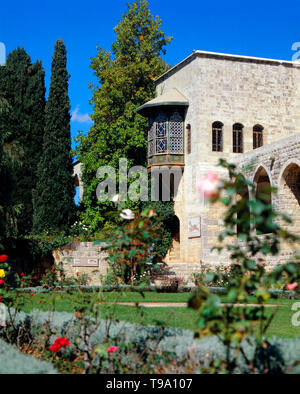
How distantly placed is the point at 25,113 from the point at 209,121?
1184 centimetres

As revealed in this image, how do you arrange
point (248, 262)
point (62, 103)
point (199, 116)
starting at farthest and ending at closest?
point (62, 103)
point (199, 116)
point (248, 262)

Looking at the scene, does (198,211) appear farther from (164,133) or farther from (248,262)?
(248,262)

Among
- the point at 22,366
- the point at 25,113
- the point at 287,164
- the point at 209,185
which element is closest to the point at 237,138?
the point at 287,164

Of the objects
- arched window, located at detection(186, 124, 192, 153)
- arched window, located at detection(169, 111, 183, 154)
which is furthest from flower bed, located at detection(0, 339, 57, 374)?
arched window, located at detection(169, 111, 183, 154)

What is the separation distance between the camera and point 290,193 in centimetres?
1823

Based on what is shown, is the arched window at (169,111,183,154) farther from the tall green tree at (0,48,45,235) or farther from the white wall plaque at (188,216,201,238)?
the tall green tree at (0,48,45,235)

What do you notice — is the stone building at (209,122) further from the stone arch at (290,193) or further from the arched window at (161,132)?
the stone arch at (290,193)

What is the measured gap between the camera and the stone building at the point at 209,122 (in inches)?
884

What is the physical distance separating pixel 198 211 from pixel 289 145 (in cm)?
615

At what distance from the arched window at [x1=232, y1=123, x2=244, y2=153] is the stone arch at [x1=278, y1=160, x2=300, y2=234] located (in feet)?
17.3

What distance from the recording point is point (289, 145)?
57.5 feet

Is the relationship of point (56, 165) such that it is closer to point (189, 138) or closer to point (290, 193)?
point (189, 138)

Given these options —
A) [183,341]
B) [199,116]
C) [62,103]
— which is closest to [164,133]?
[199,116]
